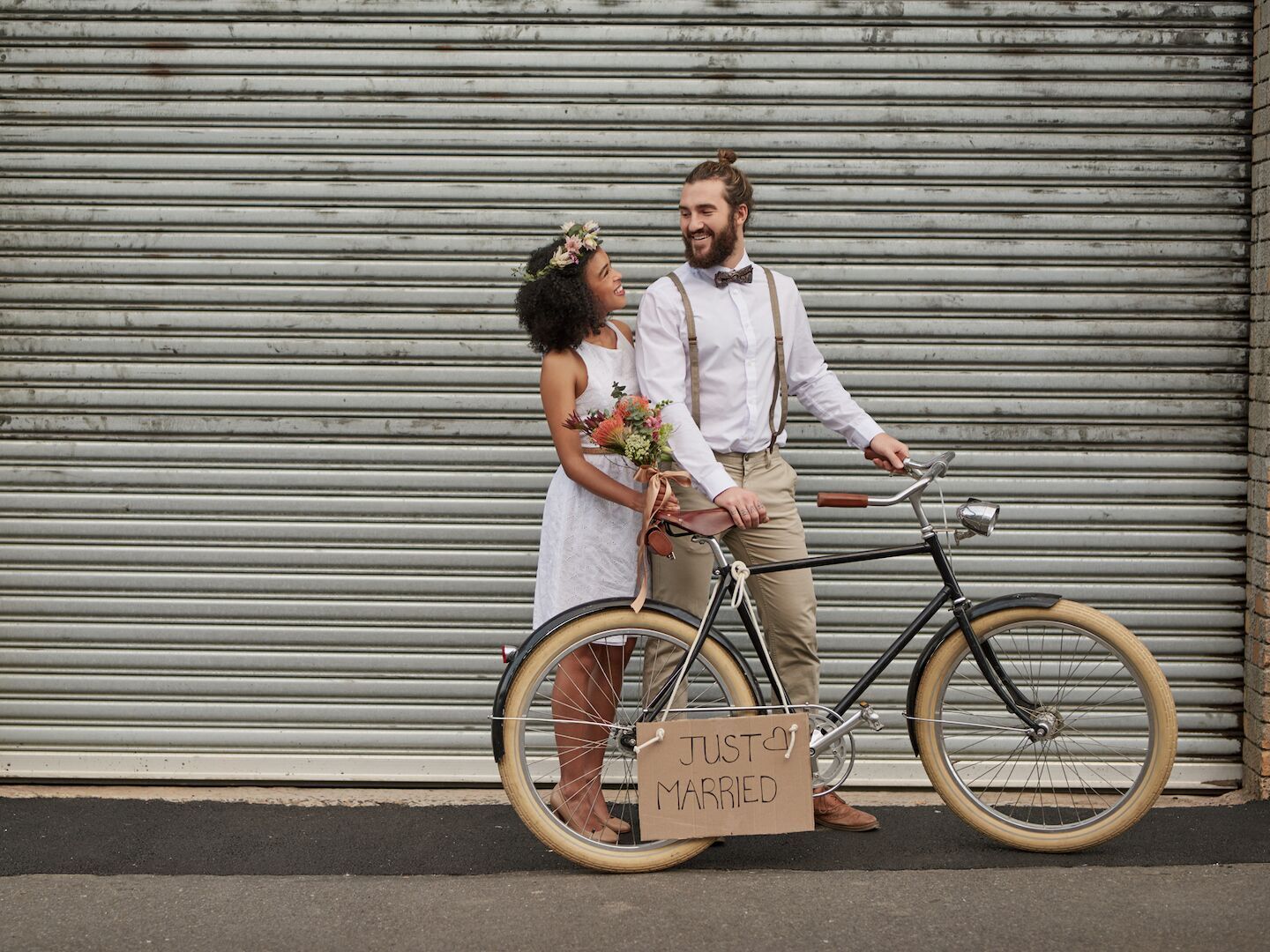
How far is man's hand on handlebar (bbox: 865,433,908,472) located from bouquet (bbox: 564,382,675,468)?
2.55 ft

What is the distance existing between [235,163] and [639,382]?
6.29ft

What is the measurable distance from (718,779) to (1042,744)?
1.34 meters

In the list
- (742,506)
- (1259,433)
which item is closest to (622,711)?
(742,506)

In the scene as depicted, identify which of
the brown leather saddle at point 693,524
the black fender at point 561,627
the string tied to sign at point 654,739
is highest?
the brown leather saddle at point 693,524

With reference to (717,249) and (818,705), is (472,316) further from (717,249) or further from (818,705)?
(818,705)

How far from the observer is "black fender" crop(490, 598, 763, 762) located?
4020 millimetres

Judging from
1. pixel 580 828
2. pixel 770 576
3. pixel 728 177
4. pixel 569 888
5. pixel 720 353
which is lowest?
pixel 569 888

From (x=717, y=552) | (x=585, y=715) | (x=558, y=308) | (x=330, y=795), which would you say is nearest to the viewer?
(x=717, y=552)

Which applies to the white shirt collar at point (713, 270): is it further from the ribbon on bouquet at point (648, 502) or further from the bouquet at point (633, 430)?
the ribbon on bouquet at point (648, 502)

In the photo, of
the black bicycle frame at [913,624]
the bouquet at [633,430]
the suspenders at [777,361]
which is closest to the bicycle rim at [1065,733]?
the black bicycle frame at [913,624]

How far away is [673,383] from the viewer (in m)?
4.21

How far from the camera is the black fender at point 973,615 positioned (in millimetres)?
4078

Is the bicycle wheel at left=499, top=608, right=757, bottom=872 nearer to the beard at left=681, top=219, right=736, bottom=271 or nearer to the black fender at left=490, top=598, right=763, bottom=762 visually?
the black fender at left=490, top=598, right=763, bottom=762

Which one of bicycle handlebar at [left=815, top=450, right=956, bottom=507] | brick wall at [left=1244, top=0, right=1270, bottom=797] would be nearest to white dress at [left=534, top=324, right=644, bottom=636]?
bicycle handlebar at [left=815, top=450, right=956, bottom=507]
